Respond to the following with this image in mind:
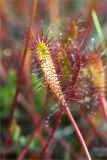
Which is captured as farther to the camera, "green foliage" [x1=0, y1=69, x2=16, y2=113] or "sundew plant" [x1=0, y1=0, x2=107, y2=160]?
"green foliage" [x1=0, y1=69, x2=16, y2=113]

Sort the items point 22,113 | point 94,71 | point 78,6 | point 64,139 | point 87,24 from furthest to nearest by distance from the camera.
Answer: point 78,6 < point 22,113 < point 64,139 < point 87,24 < point 94,71

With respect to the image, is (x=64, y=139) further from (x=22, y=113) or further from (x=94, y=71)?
(x=94, y=71)

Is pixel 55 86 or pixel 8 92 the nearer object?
pixel 55 86

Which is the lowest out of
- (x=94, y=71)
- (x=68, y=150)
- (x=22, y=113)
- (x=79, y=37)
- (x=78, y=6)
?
(x=68, y=150)

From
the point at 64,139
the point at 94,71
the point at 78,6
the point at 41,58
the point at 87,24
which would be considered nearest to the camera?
the point at 41,58

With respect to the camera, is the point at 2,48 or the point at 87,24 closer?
the point at 87,24

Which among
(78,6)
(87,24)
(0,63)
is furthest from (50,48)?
(78,6)

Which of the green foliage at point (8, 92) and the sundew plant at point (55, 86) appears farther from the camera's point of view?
the green foliage at point (8, 92)

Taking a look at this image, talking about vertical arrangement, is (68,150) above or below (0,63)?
below
